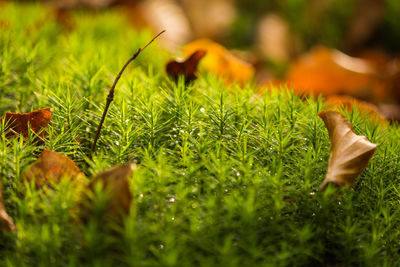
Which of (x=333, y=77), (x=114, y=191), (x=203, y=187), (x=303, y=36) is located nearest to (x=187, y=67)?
(x=203, y=187)

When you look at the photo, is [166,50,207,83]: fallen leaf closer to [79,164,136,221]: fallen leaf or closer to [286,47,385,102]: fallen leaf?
[79,164,136,221]: fallen leaf

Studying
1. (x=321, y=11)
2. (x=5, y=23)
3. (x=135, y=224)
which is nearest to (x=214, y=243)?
(x=135, y=224)

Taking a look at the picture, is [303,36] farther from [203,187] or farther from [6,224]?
[6,224]

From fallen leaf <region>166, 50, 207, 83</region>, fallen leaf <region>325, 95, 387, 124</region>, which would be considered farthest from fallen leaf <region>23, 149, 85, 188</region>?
fallen leaf <region>325, 95, 387, 124</region>

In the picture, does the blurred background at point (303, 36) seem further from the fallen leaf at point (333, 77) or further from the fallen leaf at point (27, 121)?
the fallen leaf at point (27, 121)

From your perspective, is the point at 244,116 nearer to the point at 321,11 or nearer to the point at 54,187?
the point at 54,187

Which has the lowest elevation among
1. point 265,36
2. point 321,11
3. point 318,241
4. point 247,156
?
point 265,36

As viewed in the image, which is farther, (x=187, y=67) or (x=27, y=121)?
(x=187, y=67)
